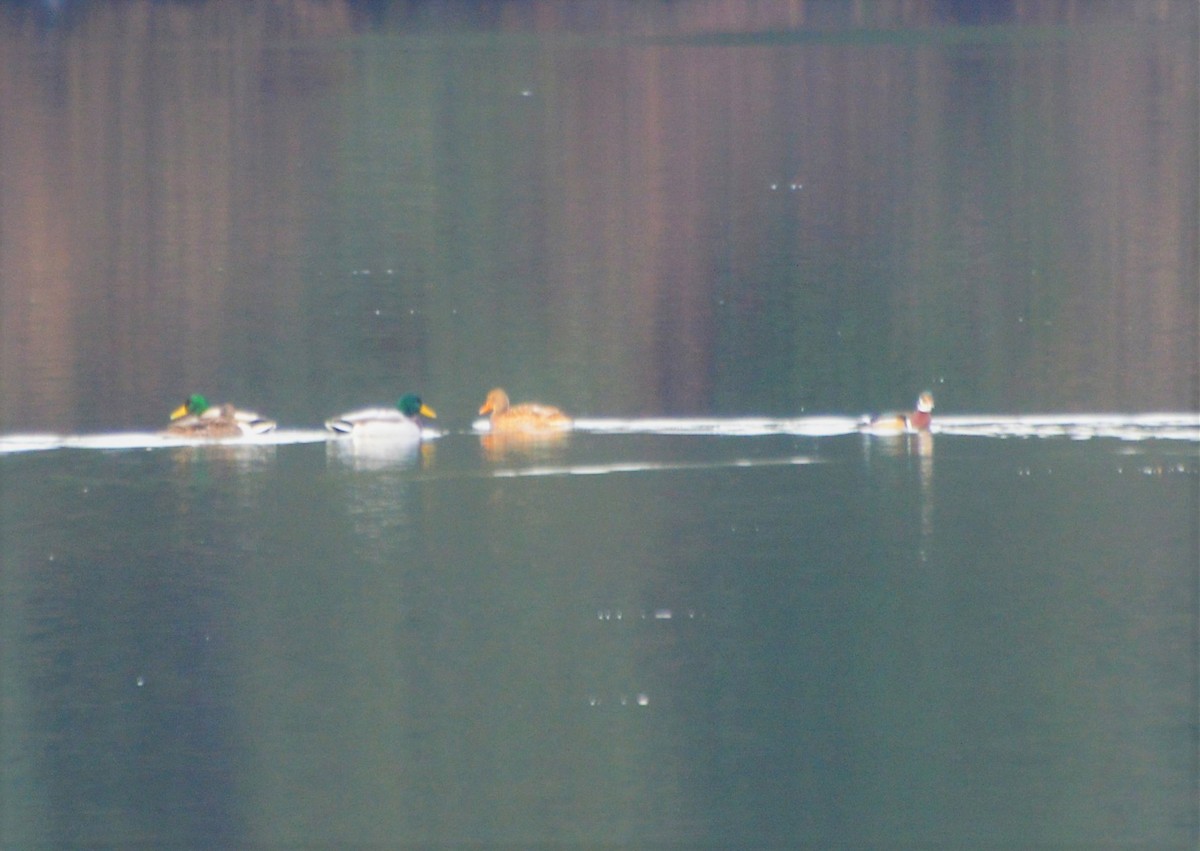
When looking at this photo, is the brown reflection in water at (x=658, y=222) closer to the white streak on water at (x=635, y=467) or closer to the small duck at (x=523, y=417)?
the small duck at (x=523, y=417)

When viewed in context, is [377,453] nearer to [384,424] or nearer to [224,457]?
[384,424]

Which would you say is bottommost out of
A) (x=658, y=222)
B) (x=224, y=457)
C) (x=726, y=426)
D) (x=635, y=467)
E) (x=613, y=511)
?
(x=613, y=511)

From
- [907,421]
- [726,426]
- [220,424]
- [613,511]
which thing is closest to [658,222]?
[726,426]

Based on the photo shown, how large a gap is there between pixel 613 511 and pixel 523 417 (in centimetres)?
247

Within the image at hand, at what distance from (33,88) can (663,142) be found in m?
15.2

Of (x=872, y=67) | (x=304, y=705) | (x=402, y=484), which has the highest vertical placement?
(x=872, y=67)

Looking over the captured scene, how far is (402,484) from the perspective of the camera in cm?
1205

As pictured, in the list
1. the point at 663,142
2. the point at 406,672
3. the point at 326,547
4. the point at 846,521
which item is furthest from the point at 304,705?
the point at 663,142

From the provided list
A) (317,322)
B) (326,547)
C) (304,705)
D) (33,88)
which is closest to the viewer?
(304,705)

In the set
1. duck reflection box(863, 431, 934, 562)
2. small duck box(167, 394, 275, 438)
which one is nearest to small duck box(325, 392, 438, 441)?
small duck box(167, 394, 275, 438)

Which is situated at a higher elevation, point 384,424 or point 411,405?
point 411,405

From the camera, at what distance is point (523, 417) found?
44.1ft

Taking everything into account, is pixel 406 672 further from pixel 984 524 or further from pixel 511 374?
pixel 511 374

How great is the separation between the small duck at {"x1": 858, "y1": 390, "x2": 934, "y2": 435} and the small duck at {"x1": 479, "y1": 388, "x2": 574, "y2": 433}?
2.00 m
